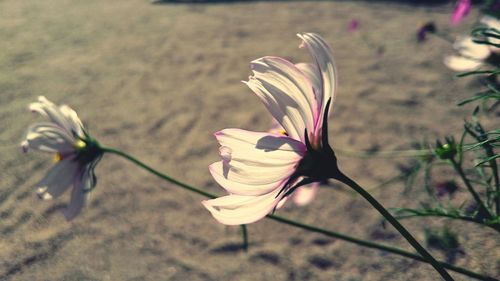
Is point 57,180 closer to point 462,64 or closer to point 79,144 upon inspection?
point 79,144

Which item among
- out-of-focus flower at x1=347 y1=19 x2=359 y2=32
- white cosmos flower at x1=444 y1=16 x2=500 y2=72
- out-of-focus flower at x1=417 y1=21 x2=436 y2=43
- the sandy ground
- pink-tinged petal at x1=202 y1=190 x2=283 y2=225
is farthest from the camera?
out-of-focus flower at x1=347 y1=19 x2=359 y2=32

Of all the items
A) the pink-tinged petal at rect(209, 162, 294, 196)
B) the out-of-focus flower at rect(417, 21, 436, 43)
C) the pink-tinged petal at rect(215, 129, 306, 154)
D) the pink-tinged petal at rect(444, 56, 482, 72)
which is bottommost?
the out-of-focus flower at rect(417, 21, 436, 43)

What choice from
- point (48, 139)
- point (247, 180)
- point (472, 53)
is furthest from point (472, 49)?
point (48, 139)

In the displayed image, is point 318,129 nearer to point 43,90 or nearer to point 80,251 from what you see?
point 80,251

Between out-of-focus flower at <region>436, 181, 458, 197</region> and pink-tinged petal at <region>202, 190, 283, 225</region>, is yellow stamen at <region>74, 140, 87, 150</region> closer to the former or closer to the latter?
pink-tinged petal at <region>202, 190, 283, 225</region>

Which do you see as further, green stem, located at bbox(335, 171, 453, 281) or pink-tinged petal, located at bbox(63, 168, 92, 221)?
pink-tinged petal, located at bbox(63, 168, 92, 221)

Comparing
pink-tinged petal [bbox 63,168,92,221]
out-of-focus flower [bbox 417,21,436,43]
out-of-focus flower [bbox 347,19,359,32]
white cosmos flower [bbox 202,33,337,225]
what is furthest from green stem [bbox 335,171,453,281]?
out-of-focus flower [bbox 347,19,359,32]

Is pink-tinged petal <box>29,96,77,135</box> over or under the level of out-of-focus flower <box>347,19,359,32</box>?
over

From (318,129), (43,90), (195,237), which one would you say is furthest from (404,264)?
(43,90)
